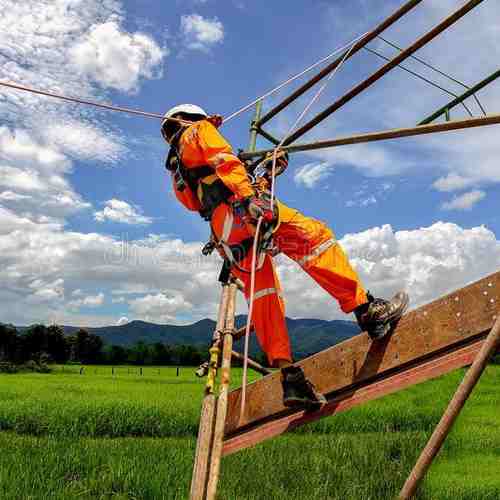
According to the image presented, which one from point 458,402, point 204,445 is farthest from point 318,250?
point 204,445

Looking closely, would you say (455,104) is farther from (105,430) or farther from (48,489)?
(105,430)

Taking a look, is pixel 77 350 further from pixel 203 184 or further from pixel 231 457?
pixel 203 184

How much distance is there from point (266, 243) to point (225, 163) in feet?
1.97

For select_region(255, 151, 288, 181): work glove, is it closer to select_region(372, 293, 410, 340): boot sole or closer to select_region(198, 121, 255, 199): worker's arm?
select_region(198, 121, 255, 199): worker's arm

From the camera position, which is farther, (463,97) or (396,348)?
(463,97)

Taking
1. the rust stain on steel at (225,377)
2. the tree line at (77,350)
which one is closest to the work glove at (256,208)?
the rust stain on steel at (225,377)

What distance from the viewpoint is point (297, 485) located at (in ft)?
20.5

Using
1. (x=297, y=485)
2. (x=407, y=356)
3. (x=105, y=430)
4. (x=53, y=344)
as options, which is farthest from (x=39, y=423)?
(x=53, y=344)

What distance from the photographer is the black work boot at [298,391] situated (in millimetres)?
3371

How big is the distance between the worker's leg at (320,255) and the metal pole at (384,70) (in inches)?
51.6

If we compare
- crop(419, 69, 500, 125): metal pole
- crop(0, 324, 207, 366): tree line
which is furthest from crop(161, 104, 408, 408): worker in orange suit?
crop(0, 324, 207, 366): tree line

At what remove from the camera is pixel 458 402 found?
328cm

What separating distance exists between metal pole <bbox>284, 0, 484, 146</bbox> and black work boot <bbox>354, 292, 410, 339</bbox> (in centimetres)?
194

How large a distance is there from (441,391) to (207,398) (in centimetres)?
1548
